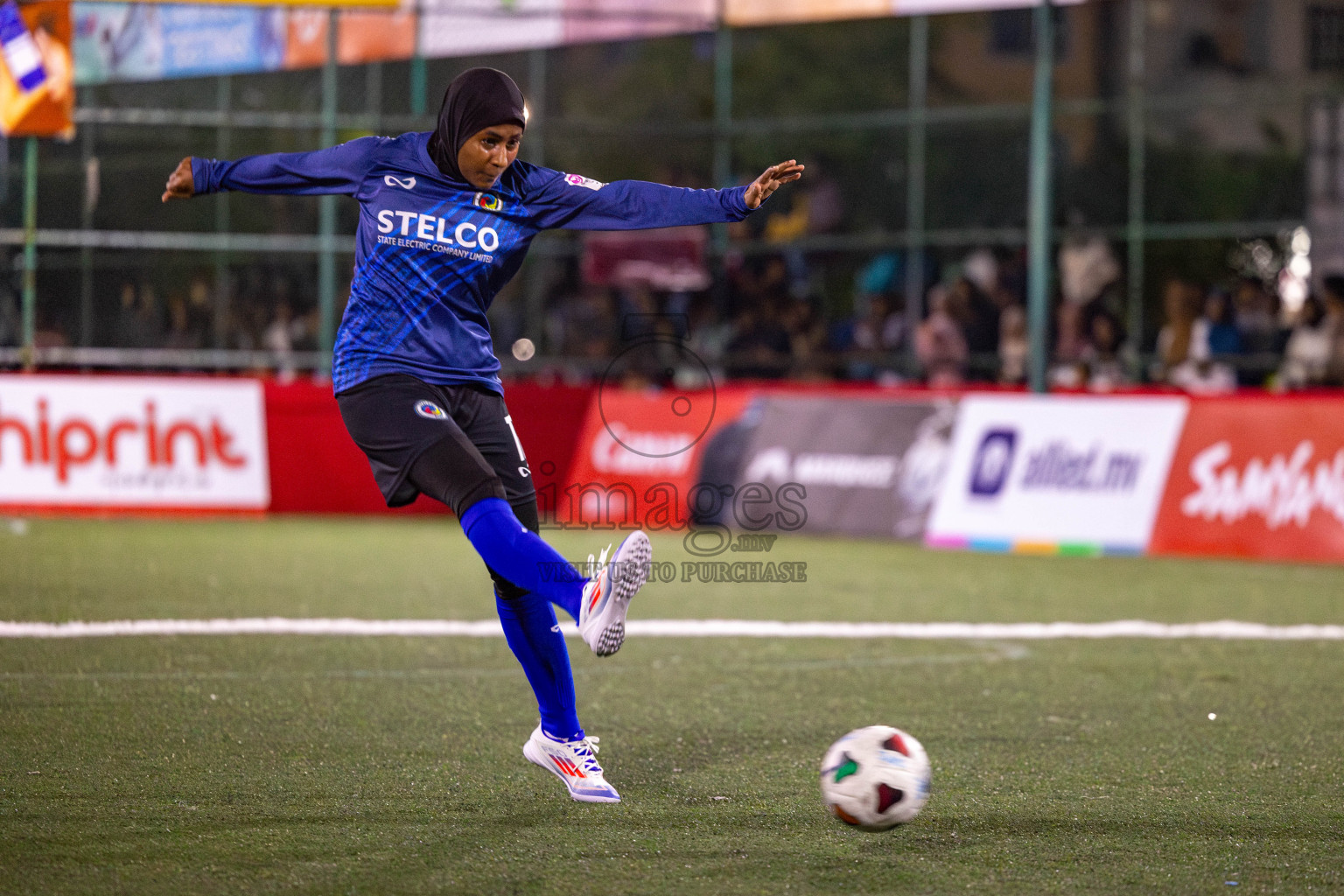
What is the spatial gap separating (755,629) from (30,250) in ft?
39.4

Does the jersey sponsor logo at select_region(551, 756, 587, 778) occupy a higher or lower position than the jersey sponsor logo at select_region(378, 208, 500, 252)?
lower

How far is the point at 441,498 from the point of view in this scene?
5137 millimetres

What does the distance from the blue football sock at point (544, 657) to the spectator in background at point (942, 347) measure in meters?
13.3

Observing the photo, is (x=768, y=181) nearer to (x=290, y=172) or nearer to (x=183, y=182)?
(x=290, y=172)

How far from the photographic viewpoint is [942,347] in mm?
18641

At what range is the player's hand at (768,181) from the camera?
207 inches

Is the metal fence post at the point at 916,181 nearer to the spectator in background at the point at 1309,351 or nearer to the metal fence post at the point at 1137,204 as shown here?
the metal fence post at the point at 1137,204

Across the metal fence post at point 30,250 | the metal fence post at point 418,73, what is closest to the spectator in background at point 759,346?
the metal fence post at point 418,73

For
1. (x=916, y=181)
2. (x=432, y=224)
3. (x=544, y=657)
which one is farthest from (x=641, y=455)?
(x=432, y=224)

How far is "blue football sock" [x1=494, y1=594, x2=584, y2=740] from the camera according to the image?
550 centimetres

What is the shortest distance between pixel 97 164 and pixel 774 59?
11523mm

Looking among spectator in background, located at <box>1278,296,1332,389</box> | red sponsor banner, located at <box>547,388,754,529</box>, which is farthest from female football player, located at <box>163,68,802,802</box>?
spectator in background, located at <box>1278,296,1332,389</box>

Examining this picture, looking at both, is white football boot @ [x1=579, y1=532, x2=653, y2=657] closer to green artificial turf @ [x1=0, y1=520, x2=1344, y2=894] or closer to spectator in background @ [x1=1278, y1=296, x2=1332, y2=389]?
green artificial turf @ [x1=0, y1=520, x2=1344, y2=894]

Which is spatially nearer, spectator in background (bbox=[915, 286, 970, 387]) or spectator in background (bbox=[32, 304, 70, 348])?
spectator in background (bbox=[32, 304, 70, 348])
